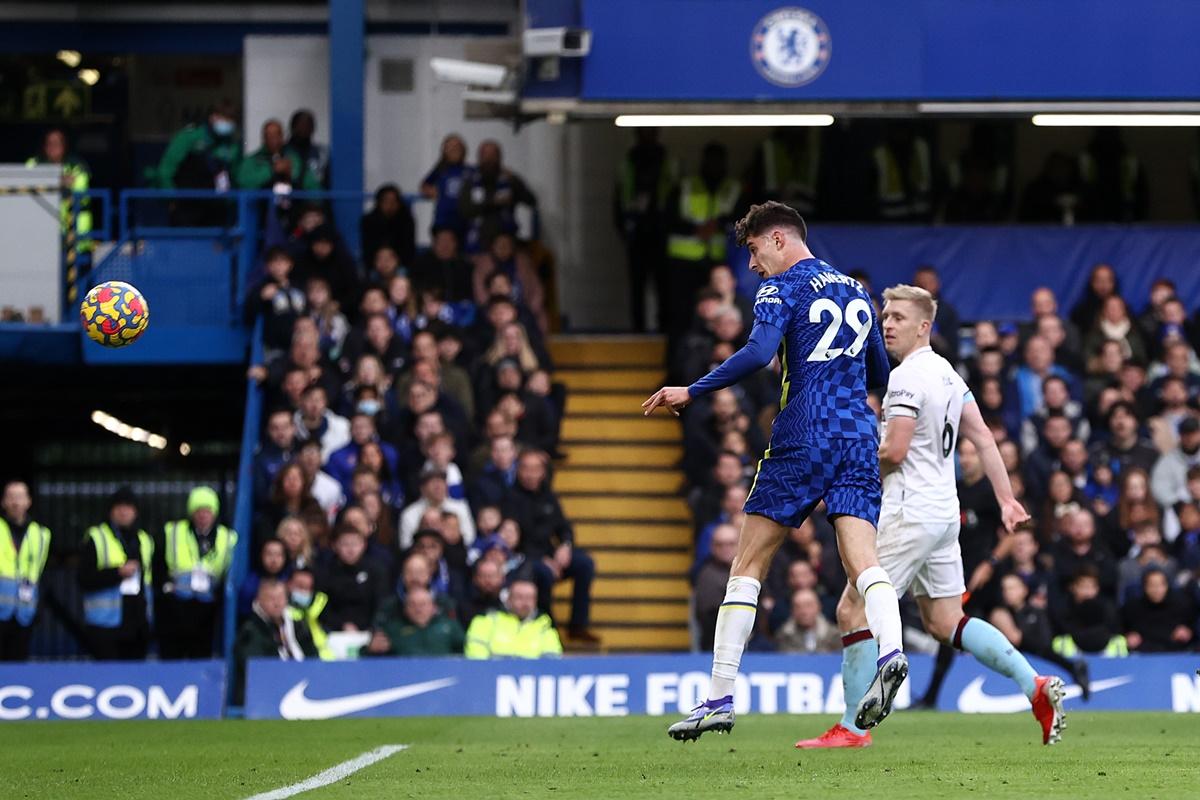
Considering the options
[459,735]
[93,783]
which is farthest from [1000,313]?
[93,783]

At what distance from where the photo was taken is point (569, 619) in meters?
17.8

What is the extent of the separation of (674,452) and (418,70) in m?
5.48

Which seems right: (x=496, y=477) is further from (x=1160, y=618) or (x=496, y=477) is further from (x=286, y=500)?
(x=1160, y=618)

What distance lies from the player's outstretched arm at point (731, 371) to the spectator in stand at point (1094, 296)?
432 inches

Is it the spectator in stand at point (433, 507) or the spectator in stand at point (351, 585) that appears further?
the spectator in stand at point (433, 507)

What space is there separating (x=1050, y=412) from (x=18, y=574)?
27.6ft

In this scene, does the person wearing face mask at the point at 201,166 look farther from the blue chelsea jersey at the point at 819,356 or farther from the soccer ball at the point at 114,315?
the blue chelsea jersey at the point at 819,356

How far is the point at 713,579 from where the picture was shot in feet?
54.4

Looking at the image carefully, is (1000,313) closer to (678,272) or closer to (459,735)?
(678,272)

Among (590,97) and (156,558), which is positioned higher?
(590,97)

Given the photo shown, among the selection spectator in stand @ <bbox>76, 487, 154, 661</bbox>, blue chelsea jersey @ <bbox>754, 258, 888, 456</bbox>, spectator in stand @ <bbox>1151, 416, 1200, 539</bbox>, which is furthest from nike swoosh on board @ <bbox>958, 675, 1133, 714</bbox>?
spectator in stand @ <bbox>76, 487, 154, 661</bbox>

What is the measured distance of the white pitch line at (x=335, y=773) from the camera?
26.7 ft

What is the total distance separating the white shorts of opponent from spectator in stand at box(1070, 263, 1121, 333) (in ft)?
31.6

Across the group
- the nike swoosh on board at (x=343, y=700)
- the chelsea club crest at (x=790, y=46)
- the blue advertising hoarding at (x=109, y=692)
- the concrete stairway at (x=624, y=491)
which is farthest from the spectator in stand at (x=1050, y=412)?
the blue advertising hoarding at (x=109, y=692)
